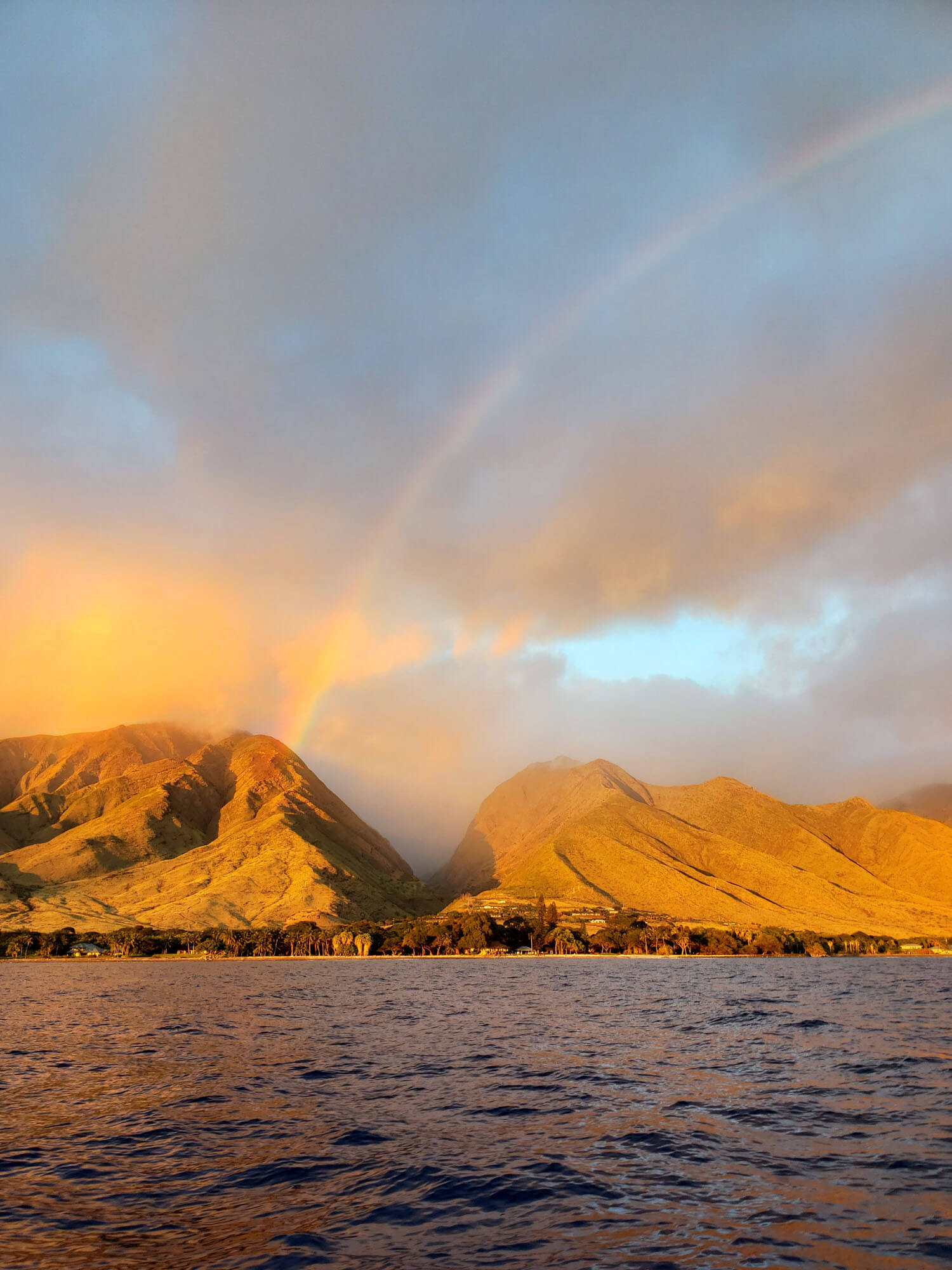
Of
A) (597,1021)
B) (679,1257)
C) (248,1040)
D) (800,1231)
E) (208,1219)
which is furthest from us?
(597,1021)

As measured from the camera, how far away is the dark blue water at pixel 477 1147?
18.3 meters

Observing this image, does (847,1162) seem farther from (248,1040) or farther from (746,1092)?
(248,1040)

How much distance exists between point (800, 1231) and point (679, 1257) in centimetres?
357

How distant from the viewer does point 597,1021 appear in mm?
74188

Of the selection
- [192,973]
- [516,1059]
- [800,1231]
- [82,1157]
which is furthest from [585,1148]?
[192,973]

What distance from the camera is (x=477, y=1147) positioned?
27.8 meters

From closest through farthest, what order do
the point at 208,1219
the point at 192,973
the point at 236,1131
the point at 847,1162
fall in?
1. the point at 208,1219
2. the point at 847,1162
3. the point at 236,1131
4. the point at 192,973

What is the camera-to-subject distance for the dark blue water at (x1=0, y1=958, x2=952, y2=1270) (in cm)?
1834

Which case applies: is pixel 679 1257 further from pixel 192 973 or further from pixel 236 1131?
pixel 192 973

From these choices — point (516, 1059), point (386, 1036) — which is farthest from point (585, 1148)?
point (386, 1036)

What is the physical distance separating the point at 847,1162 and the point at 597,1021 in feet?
175

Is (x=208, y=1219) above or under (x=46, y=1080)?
above

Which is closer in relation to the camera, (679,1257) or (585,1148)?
(679,1257)

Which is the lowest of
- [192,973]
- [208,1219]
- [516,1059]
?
[192,973]
